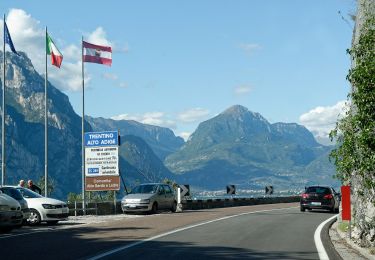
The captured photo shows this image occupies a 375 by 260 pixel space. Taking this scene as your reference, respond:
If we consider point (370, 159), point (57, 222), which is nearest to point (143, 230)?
point (57, 222)

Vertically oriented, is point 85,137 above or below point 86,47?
below

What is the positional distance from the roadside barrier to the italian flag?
884 cm

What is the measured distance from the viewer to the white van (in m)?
17.2

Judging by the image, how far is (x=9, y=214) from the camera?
17438 mm

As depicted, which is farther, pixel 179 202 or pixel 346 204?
pixel 179 202

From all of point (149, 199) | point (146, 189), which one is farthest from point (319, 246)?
point (146, 189)

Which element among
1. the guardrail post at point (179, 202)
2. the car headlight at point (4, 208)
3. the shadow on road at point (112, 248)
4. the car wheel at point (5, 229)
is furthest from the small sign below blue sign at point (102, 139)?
the shadow on road at point (112, 248)

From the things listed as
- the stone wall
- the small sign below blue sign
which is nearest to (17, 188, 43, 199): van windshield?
the small sign below blue sign

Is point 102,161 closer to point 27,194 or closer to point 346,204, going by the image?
point 27,194

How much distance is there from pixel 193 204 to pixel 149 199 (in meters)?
8.92

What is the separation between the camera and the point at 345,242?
14.5 meters

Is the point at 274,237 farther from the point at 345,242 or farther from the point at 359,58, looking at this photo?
the point at 359,58

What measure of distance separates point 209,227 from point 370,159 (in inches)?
332

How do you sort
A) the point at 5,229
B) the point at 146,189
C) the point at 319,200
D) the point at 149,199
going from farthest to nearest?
the point at 319,200 < the point at 146,189 < the point at 149,199 < the point at 5,229
